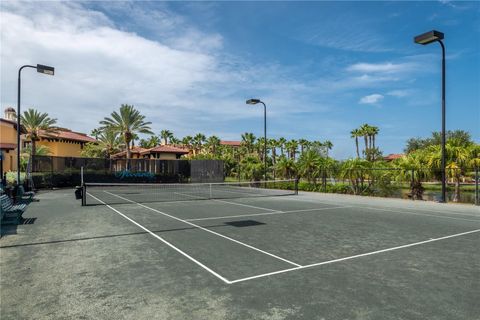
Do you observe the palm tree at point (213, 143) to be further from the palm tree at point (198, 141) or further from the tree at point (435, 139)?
the tree at point (435, 139)

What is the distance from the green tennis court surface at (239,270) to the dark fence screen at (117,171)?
22654mm

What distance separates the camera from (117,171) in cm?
3984

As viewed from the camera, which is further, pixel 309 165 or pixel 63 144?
pixel 63 144

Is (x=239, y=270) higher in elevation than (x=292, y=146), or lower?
lower

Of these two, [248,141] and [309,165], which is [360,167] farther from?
[248,141]

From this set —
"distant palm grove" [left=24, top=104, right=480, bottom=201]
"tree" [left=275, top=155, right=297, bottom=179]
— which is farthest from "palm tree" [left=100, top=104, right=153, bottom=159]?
"tree" [left=275, top=155, right=297, bottom=179]

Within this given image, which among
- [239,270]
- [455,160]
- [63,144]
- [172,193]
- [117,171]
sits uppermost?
[63,144]

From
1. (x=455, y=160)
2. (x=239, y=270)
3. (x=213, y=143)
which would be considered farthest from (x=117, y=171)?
(x=213, y=143)

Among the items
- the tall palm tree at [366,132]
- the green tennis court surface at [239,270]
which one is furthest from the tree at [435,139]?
the green tennis court surface at [239,270]

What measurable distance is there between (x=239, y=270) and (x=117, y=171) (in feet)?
121

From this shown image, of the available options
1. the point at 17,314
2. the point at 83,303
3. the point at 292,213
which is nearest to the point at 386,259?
the point at 83,303

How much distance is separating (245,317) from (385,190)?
21.3m

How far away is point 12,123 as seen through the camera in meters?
34.2

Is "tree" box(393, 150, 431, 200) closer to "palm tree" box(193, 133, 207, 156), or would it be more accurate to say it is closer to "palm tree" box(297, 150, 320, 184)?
"palm tree" box(297, 150, 320, 184)
